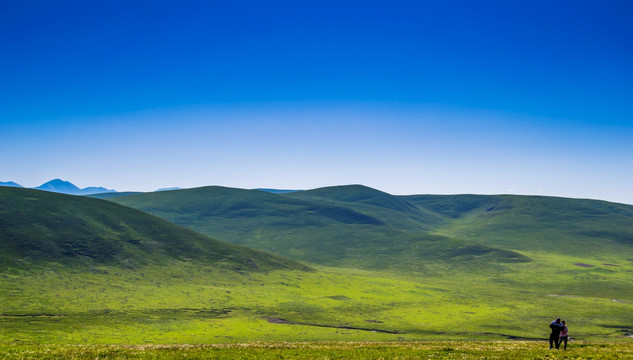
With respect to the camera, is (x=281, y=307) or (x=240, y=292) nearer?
(x=281, y=307)

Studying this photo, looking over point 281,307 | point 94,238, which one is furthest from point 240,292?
point 94,238

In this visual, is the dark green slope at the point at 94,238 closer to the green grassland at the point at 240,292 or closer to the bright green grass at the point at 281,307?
the green grassland at the point at 240,292

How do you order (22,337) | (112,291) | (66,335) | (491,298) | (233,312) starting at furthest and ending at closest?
(491,298), (112,291), (233,312), (66,335), (22,337)

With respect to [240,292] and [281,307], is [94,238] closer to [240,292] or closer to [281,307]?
[240,292]

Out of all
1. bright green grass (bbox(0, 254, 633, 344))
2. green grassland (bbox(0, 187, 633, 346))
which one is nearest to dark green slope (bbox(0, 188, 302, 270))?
green grassland (bbox(0, 187, 633, 346))

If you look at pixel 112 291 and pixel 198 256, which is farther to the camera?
pixel 198 256

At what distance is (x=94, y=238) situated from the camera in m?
142

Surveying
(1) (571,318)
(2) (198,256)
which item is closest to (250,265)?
(2) (198,256)

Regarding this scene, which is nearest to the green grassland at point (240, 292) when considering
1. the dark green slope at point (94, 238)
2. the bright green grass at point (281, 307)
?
the bright green grass at point (281, 307)

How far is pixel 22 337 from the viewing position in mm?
60312

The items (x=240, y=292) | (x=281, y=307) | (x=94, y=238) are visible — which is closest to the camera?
(x=281, y=307)

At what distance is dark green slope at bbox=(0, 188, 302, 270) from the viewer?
125375 millimetres

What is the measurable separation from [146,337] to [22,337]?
1655 centimetres

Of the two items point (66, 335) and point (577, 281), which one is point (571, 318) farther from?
point (66, 335)
